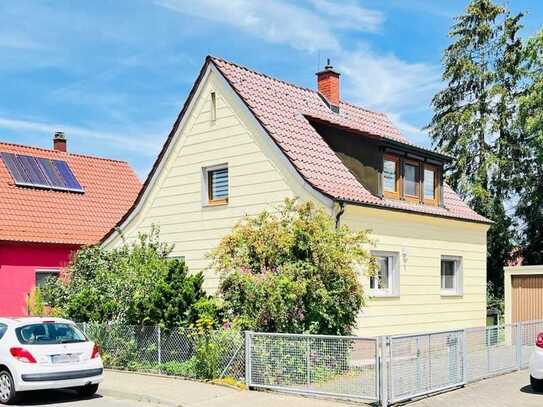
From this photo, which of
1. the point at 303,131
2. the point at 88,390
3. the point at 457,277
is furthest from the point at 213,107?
the point at 88,390

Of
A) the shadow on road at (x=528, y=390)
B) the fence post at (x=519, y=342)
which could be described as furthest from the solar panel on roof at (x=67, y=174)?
the shadow on road at (x=528, y=390)

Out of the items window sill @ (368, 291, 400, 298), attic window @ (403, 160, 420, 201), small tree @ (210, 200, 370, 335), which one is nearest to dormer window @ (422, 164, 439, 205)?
attic window @ (403, 160, 420, 201)

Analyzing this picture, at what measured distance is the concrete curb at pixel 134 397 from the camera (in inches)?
444

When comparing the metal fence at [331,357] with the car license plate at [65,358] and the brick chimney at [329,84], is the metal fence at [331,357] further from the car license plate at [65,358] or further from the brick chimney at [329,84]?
the brick chimney at [329,84]

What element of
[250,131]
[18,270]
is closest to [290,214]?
[250,131]

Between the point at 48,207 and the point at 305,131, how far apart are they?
11.5 m

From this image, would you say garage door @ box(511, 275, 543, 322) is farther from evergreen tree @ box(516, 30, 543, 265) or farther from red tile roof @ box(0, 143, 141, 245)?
red tile roof @ box(0, 143, 141, 245)

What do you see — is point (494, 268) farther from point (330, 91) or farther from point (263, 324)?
point (263, 324)

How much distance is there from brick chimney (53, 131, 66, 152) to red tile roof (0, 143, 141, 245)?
1.16 m

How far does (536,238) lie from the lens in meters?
29.3

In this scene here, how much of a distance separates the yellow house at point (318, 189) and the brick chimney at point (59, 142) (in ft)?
34.4

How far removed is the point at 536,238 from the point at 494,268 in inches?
83.4

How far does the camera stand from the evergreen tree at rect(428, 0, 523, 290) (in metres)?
29.5

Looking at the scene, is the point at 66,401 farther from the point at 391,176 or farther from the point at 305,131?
the point at 391,176
